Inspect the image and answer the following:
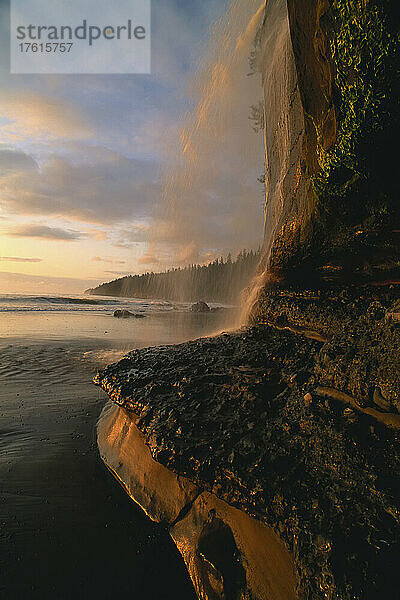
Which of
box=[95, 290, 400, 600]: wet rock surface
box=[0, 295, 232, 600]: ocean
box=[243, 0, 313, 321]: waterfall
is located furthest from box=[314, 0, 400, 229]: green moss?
box=[0, 295, 232, 600]: ocean

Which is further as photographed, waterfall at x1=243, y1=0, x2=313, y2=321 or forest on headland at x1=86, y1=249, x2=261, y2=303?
forest on headland at x1=86, y1=249, x2=261, y2=303

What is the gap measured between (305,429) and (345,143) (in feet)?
7.95

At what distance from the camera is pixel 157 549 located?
2604 mm

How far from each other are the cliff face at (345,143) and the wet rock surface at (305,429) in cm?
49

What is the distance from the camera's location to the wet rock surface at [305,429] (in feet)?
5.55

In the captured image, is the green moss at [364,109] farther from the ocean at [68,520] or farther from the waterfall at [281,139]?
the ocean at [68,520]

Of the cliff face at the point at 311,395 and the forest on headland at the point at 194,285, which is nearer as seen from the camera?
the cliff face at the point at 311,395

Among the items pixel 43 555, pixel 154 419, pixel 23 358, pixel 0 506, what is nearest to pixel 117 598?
pixel 43 555

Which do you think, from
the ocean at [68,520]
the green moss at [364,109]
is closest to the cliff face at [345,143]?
the green moss at [364,109]

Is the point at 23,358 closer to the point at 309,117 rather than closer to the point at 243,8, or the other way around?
the point at 309,117

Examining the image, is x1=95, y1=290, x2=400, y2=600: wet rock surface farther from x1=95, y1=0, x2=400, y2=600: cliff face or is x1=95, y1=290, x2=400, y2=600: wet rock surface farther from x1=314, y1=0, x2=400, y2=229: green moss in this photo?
x1=314, y1=0, x2=400, y2=229: green moss

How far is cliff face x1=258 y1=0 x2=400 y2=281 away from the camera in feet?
7.95

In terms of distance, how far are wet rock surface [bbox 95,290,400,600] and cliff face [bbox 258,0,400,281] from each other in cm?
49

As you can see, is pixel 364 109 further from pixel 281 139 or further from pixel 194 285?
pixel 194 285
